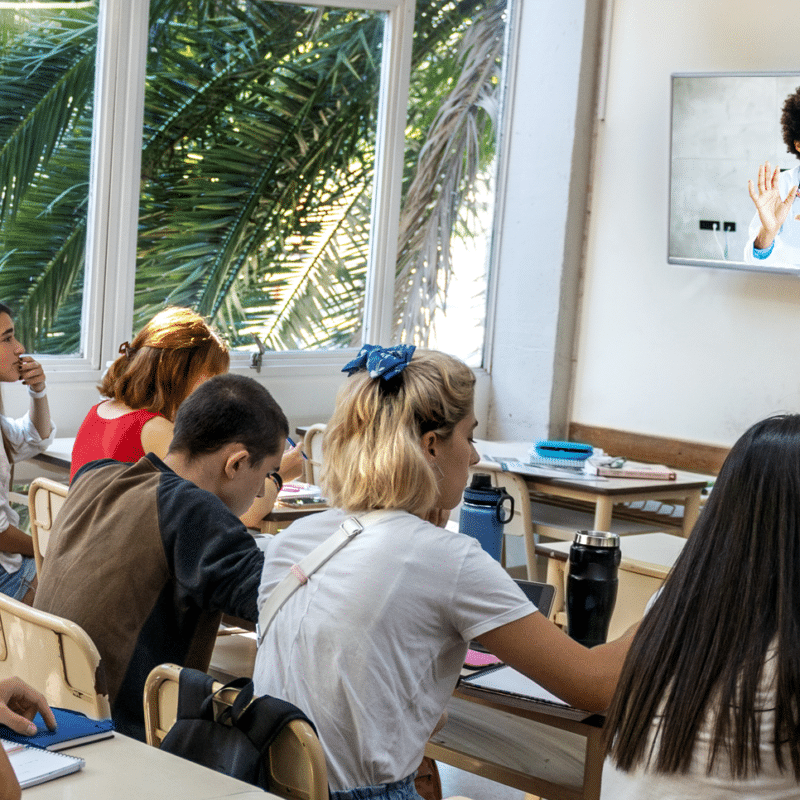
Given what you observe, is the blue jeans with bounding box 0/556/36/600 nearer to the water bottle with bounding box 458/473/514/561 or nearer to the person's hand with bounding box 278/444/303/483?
the person's hand with bounding box 278/444/303/483

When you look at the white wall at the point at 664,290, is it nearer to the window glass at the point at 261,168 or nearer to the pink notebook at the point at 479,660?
the window glass at the point at 261,168

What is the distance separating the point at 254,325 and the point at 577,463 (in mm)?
1684

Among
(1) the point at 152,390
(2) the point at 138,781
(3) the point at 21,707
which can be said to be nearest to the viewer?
(2) the point at 138,781

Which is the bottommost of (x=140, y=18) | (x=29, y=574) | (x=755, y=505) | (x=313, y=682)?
(x=29, y=574)

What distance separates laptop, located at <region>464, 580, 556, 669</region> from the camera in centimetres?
190

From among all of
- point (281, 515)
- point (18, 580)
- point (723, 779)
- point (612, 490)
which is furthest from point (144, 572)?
point (612, 490)

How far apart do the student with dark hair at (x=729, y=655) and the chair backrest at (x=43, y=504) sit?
1890mm

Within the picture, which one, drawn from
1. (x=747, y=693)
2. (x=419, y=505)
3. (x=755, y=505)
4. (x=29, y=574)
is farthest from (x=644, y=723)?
(x=29, y=574)

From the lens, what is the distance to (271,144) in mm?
5160

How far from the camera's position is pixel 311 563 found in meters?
1.59

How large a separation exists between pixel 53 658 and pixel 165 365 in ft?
4.74

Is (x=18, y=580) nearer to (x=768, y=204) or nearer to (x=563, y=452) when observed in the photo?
(x=563, y=452)

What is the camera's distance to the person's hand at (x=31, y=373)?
387cm

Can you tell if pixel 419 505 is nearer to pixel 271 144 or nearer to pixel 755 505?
pixel 755 505
